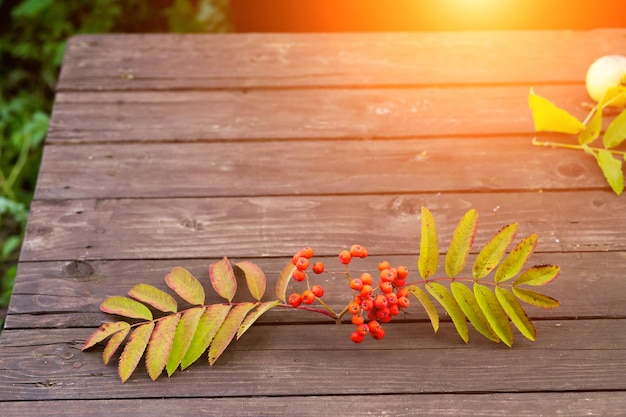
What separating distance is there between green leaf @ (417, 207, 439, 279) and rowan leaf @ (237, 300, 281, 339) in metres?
0.31

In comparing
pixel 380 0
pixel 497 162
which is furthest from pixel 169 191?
pixel 380 0

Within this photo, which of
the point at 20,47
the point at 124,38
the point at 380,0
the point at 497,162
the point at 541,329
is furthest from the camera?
the point at 20,47

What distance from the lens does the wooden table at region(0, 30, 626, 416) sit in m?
1.33

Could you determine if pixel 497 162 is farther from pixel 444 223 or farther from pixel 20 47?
pixel 20 47

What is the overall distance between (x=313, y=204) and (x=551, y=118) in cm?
65

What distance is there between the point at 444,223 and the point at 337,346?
43 centimetres

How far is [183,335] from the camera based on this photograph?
4.43 feet

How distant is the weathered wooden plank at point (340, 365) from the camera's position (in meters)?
1.33

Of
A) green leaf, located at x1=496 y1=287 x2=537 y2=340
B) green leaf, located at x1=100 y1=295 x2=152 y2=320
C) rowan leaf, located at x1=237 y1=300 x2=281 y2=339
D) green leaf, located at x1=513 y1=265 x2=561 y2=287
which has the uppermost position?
green leaf, located at x1=513 y1=265 x2=561 y2=287

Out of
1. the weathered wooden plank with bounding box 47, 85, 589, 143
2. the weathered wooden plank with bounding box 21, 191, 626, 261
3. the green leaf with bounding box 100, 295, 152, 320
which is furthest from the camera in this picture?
the weathered wooden plank with bounding box 47, 85, 589, 143

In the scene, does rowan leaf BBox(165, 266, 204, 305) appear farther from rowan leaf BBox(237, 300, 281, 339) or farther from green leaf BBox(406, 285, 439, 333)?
green leaf BBox(406, 285, 439, 333)

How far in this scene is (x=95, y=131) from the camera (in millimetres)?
1851

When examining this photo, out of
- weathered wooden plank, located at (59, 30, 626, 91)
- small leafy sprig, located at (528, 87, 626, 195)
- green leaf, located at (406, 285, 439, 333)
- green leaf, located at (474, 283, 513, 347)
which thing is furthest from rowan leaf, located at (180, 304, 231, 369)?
small leafy sprig, located at (528, 87, 626, 195)

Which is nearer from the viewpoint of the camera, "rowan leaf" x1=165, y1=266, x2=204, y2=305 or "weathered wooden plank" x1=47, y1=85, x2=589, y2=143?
"rowan leaf" x1=165, y1=266, x2=204, y2=305
